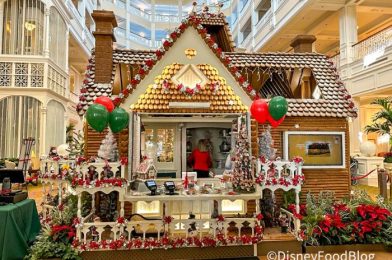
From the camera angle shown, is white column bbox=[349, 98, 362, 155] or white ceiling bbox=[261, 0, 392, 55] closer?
white column bbox=[349, 98, 362, 155]

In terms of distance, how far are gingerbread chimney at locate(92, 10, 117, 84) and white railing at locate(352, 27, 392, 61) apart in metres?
10.5

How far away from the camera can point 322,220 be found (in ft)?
18.3

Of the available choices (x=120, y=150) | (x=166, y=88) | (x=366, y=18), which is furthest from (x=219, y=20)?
(x=366, y=18)

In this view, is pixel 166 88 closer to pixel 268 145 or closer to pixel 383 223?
pixel 268 145

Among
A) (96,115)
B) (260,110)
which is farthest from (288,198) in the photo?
(96,115)

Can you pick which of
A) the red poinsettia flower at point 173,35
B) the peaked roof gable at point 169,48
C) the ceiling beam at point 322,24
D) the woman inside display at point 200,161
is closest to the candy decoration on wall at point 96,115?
the peaked roof gable at point 169,48

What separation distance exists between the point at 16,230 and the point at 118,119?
7.52 ft

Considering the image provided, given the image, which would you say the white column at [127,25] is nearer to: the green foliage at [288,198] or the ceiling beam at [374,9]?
the ceiling beam at [374,9]

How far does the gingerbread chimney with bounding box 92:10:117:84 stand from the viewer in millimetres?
6895

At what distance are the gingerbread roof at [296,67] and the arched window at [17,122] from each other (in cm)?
777

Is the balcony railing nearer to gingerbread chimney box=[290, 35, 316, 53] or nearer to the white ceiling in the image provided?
gingerbread chimney box=[290, 35, 316, 53]

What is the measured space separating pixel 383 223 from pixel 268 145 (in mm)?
2560

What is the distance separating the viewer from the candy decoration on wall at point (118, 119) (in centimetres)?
528

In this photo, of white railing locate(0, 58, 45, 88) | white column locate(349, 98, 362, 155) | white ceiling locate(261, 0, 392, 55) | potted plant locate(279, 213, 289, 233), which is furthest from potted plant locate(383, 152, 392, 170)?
white railing locate(0, 58, 45, 88)
